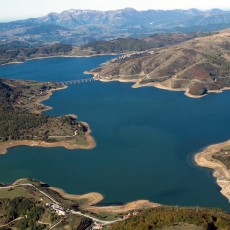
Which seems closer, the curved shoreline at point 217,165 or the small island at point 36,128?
the curved shoreline at point 217,165

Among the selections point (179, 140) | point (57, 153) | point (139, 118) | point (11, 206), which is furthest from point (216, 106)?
point (11, 206)

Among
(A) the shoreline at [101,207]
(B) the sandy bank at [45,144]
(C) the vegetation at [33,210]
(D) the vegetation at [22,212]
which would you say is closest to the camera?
(C) the vegetation at [33,210]

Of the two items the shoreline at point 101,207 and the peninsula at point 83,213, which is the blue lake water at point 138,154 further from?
the peninsula at point 83,213

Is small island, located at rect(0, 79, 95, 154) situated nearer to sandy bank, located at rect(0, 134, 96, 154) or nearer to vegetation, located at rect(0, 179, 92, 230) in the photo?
sandy bank, located at rect(0, 134, 96, 154)

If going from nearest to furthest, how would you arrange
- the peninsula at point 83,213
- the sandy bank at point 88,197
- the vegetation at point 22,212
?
the peninsula at point 83,213, the vegetation at point 22,212, the sandy bank at point 88,197

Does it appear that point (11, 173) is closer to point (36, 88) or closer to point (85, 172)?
point (85, 172)

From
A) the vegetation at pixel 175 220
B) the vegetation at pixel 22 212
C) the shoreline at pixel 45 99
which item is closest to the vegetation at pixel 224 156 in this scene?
the vegetation at pixel 175 220

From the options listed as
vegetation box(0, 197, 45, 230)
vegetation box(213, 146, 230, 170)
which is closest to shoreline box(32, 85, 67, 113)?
vegetation box(213, 146, 230, 170)
